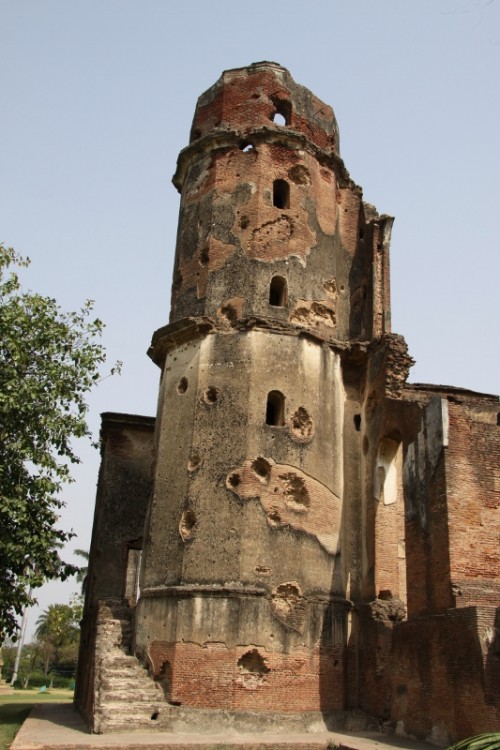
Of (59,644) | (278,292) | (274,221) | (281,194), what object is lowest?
(59,644)

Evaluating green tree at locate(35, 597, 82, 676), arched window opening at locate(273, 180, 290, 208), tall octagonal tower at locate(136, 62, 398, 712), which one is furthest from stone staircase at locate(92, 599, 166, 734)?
green tree at locate(35, 597, 82, 676)

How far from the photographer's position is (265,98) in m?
17.8

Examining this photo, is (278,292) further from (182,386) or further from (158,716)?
(158,716)

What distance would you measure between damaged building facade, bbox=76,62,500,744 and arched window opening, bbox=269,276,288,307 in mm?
54

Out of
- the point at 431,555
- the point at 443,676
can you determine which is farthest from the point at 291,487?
the point at 443,676

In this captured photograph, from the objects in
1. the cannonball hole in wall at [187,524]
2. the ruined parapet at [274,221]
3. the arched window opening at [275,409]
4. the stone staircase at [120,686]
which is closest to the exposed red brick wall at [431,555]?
the arched window opening at [275,409]

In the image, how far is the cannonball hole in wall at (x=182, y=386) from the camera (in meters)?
15.6

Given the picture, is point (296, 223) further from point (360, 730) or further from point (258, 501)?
point (360, 730)

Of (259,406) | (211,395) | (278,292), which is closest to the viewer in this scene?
(259,406)

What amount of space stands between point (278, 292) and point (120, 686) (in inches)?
327

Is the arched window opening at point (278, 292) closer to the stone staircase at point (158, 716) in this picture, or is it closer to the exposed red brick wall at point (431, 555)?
the exposed red brick wall at point (431, 555)

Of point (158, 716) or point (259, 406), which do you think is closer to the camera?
point (158, 716)

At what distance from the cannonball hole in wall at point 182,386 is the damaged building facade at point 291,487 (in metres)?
0.05

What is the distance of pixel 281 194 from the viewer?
17.2m
